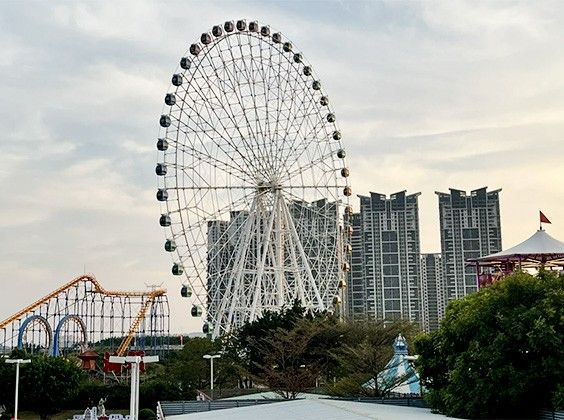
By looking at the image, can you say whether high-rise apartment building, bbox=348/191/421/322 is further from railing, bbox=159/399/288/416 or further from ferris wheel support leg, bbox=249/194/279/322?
railing, bbox=159/399/288/416

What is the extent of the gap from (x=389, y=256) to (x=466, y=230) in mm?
9788

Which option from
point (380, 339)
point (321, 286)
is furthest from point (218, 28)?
point (380, 339)

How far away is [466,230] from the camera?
98.6 meters

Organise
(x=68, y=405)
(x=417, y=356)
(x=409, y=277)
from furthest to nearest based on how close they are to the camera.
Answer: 1. (x=409, y=277)
2. (x=68, y=405)
3. (x=417, y=356)

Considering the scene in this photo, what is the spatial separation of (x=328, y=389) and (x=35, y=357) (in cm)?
1730

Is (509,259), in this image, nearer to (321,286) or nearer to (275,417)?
(321,286)

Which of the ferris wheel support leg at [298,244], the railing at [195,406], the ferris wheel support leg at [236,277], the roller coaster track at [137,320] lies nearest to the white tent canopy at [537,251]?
the ferris wheel support leg at [298,244]

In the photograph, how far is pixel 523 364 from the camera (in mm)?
21875

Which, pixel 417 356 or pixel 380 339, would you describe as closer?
pixel 417 356

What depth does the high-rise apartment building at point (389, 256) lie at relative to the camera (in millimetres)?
98500

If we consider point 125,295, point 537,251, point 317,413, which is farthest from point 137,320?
point 317,413

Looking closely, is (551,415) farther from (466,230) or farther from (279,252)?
(466,230)

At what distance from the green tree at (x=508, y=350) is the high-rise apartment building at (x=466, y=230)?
75140mm

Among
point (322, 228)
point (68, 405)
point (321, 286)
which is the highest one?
point (322, 228)
